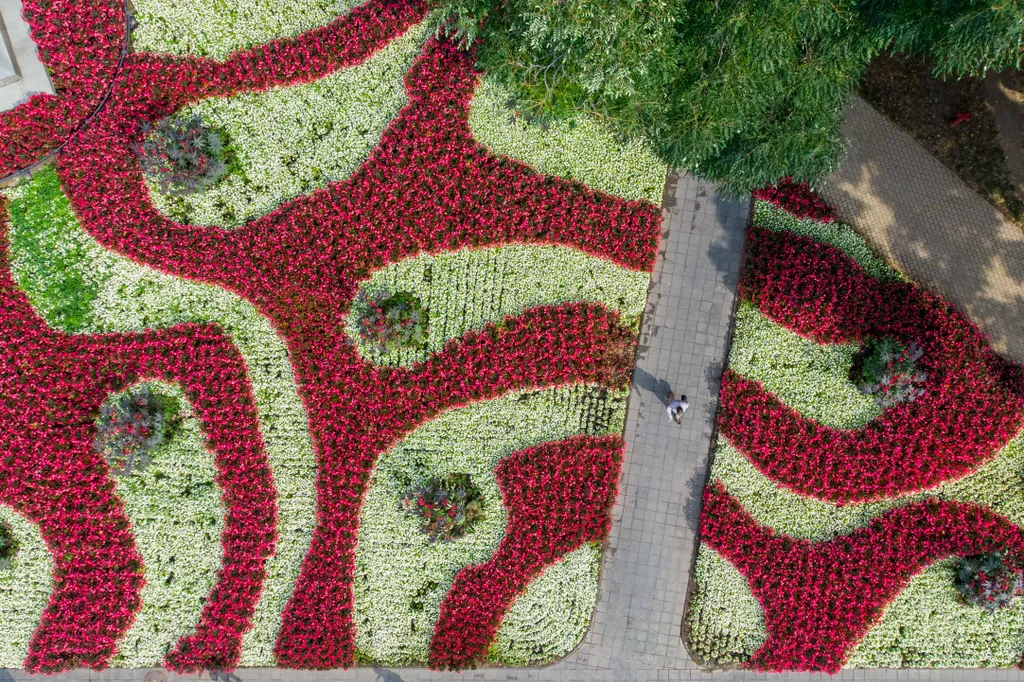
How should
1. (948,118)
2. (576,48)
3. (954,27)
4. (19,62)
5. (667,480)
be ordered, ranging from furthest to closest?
(948,118), (667,480), (19,62), (576,48), (954,27)

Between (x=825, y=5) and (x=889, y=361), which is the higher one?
(x=825, y=5)

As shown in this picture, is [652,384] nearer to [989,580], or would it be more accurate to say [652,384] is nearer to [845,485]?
[845,485]

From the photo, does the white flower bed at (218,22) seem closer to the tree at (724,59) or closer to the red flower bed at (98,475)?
the tree at (724,59)

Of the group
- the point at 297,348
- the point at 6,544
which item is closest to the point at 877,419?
the point at 297,348

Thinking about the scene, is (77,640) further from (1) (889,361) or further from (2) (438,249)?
(1) (889,361)

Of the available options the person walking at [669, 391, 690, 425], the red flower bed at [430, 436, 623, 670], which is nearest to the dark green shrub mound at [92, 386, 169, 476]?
the red flower bed at [430, 436, 623, 670]

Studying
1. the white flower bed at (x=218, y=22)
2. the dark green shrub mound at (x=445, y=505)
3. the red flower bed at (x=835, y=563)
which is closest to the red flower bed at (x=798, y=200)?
the red flower bed at (x=835, y=563)

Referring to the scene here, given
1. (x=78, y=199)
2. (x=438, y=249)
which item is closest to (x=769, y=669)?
(x=438, y=249)
